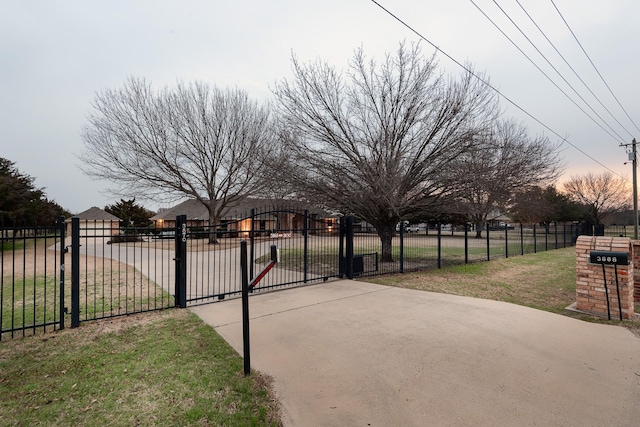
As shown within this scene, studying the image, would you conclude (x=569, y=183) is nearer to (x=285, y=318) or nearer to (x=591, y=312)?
(x=591, y=312)

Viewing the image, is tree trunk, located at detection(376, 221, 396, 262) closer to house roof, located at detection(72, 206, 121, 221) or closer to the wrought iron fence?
the wrought iron fence

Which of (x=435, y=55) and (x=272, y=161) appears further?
(x=272, y=161)

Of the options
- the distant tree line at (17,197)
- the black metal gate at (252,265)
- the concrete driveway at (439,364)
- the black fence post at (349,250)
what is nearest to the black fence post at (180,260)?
the black metal gate at (252,265)

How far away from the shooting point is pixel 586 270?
5.67 meters

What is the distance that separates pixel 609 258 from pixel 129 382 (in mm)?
7165

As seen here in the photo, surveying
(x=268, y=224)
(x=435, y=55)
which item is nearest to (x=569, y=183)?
(x=268, y=224)

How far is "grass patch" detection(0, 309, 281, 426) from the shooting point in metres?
2.70

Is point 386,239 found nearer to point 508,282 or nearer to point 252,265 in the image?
point 508,282

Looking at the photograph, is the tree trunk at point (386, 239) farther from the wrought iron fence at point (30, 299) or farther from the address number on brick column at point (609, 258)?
the wrought iron fence at point (30, 299)

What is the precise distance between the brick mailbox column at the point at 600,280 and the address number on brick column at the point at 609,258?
0.45 feet

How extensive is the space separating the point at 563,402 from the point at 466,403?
0.91m

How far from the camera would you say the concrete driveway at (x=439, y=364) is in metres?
2.75

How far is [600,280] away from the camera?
18.2 ft

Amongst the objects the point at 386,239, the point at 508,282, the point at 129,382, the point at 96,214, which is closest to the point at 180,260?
the point at 129,382
